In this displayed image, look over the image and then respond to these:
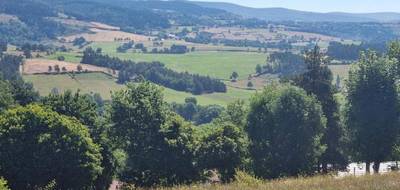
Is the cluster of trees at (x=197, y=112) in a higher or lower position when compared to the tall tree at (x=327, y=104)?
lower

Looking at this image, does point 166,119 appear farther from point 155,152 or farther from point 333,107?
point 333,107

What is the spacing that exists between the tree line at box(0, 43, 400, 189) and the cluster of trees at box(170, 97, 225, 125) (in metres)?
126

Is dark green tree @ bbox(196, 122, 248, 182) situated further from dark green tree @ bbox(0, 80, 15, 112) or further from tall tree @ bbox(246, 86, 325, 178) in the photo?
dark green tree @ bbox(0, 80, 15, 112)

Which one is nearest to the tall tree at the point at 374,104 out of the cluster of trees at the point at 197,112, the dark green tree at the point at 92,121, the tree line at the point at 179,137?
the tree line at the point at 179,137

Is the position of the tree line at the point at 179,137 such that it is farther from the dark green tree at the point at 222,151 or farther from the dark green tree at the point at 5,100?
the dark green tree at the point at 5,100

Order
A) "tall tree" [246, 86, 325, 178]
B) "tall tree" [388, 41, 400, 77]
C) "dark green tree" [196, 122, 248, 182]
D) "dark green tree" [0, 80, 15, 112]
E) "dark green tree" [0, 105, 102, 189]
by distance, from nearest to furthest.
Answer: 1. "dark green tree" [0, 105, 102, 189]
2. "tall tree" [246, 86, 325, 178]
3. "dark green tree" [196, 122, 248, 182]
4. "tall tree" [388, 41, 400, 77]
5. "dark green tree" [0, 80, 15, 112]

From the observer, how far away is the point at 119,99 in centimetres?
5300

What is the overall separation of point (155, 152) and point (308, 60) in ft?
61.6

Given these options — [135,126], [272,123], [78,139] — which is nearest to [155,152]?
[135,126]

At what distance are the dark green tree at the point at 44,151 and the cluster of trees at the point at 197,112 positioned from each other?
435 feet

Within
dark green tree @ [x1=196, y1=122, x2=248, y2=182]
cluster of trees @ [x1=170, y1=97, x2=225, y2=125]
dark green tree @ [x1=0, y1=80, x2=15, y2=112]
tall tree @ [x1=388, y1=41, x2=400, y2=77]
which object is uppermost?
tall tree @ [x1=388, y1=41, x2=400, y2=77]

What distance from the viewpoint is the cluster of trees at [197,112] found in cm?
18300

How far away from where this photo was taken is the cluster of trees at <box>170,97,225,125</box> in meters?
183

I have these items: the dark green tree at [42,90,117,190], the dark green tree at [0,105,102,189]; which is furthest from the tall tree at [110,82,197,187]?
the dark green tree at [0,105,102,189]
